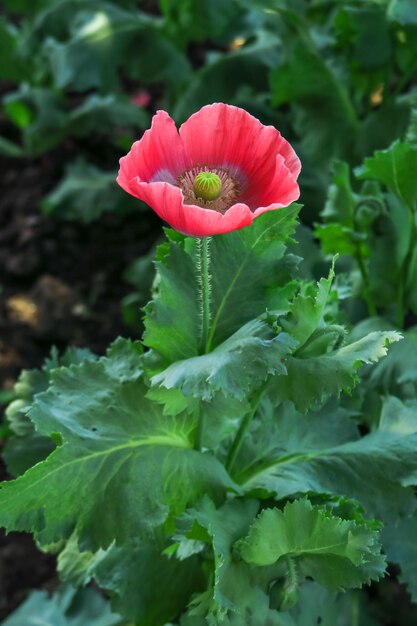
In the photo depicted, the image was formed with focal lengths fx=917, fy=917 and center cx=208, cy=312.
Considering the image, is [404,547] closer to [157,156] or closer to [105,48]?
[157,156]

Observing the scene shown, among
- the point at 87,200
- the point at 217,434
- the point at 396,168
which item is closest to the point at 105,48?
the point at 87,200

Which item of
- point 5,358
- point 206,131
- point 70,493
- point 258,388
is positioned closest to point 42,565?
point 5,358

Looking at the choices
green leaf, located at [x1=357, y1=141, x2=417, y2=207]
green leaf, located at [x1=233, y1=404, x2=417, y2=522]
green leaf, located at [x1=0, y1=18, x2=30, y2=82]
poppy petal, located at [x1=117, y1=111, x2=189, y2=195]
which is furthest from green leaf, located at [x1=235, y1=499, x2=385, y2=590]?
green leaf, located at [x1=0, y1=18, x2=30, y2=82]

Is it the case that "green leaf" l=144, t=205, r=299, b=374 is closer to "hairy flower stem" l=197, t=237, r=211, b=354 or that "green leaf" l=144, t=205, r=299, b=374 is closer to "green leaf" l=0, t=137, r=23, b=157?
"hairy flower stem" l=197, t=237, r=211, b=354

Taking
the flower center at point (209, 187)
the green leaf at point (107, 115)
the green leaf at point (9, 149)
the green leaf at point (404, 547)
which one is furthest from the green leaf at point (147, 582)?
the green leaf at point (9, 149)

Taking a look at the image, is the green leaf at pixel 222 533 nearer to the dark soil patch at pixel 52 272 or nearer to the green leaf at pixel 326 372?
the green leaf at pixel 326 372

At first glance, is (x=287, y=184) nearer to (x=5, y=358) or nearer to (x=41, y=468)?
(x=41, y=468)
